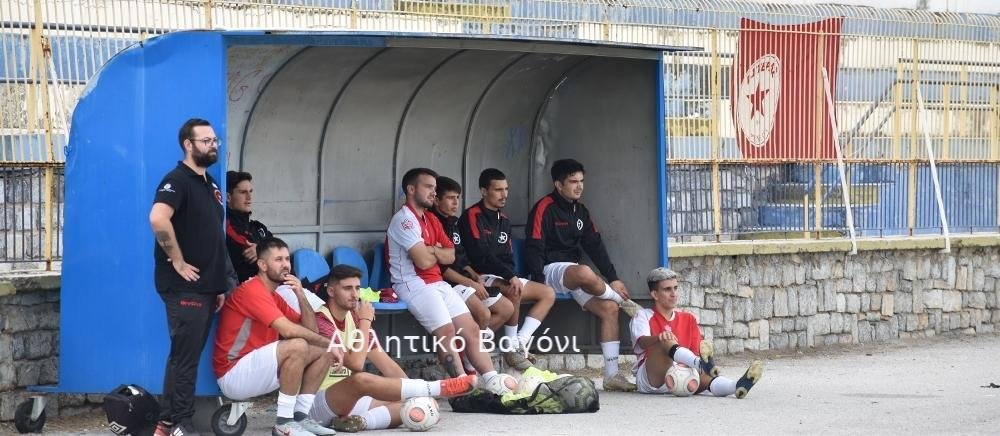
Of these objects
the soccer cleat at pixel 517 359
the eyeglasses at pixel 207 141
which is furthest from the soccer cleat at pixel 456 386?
the soccer cleat at pixel 517 359

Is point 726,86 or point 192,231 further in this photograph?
point 726,86

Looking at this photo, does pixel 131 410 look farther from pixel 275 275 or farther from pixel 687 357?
pixel 687 357

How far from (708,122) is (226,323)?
6.62 metres

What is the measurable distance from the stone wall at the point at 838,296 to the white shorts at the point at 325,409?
494cm

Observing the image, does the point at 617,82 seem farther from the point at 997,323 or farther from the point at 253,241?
the point at 997,323

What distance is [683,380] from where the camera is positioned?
11.6 meters

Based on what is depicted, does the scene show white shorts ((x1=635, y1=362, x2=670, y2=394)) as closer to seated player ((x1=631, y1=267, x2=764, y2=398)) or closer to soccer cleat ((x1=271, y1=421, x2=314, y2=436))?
seated player ((x1=631, y1=267, x2=764, y2=398))

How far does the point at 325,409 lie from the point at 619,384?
9.38 ft

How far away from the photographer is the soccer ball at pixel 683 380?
11.6 m

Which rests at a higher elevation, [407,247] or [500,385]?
[407,247]

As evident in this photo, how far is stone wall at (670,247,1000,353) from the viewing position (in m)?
14.7

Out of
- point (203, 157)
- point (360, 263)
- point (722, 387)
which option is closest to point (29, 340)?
point (203, 157)

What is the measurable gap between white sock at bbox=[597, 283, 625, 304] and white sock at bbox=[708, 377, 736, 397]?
1111mm

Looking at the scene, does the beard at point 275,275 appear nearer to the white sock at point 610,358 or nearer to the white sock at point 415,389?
the white sock at point 415,389
